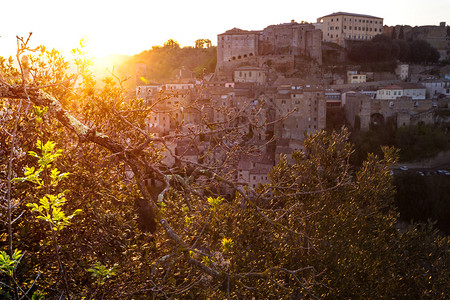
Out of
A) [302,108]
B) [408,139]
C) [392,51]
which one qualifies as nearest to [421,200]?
[408,139]

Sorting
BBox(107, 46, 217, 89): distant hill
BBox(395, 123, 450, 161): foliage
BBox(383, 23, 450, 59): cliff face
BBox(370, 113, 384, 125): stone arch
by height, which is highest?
BBox(383, 23, 450, 59): cliff face

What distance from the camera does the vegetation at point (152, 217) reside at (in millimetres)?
3197

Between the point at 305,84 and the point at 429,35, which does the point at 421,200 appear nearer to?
the point at 305,84

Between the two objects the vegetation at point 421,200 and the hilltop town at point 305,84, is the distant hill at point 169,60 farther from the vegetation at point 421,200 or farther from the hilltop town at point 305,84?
the vegetation at point 421,200

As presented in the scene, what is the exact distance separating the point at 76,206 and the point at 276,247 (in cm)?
355

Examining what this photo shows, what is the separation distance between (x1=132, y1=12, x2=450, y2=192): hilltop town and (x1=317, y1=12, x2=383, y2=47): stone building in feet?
0.45

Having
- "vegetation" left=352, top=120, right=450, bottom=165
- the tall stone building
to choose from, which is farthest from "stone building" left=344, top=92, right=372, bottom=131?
the tall stone building

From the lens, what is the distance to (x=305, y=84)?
3569 centimetres

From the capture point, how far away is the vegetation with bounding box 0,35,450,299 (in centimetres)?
320

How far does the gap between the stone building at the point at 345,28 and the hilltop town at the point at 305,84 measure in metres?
0.14

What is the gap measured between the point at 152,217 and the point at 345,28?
59.7 m

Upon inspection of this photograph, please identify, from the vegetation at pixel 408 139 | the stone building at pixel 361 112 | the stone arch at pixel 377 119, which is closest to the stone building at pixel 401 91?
the stone arch at pixel 377 119

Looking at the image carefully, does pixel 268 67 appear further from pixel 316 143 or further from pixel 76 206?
pixel 76 206

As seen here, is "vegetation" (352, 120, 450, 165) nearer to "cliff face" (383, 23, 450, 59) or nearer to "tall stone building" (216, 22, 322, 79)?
"tall stone building" (216, 22, 322, 79)
